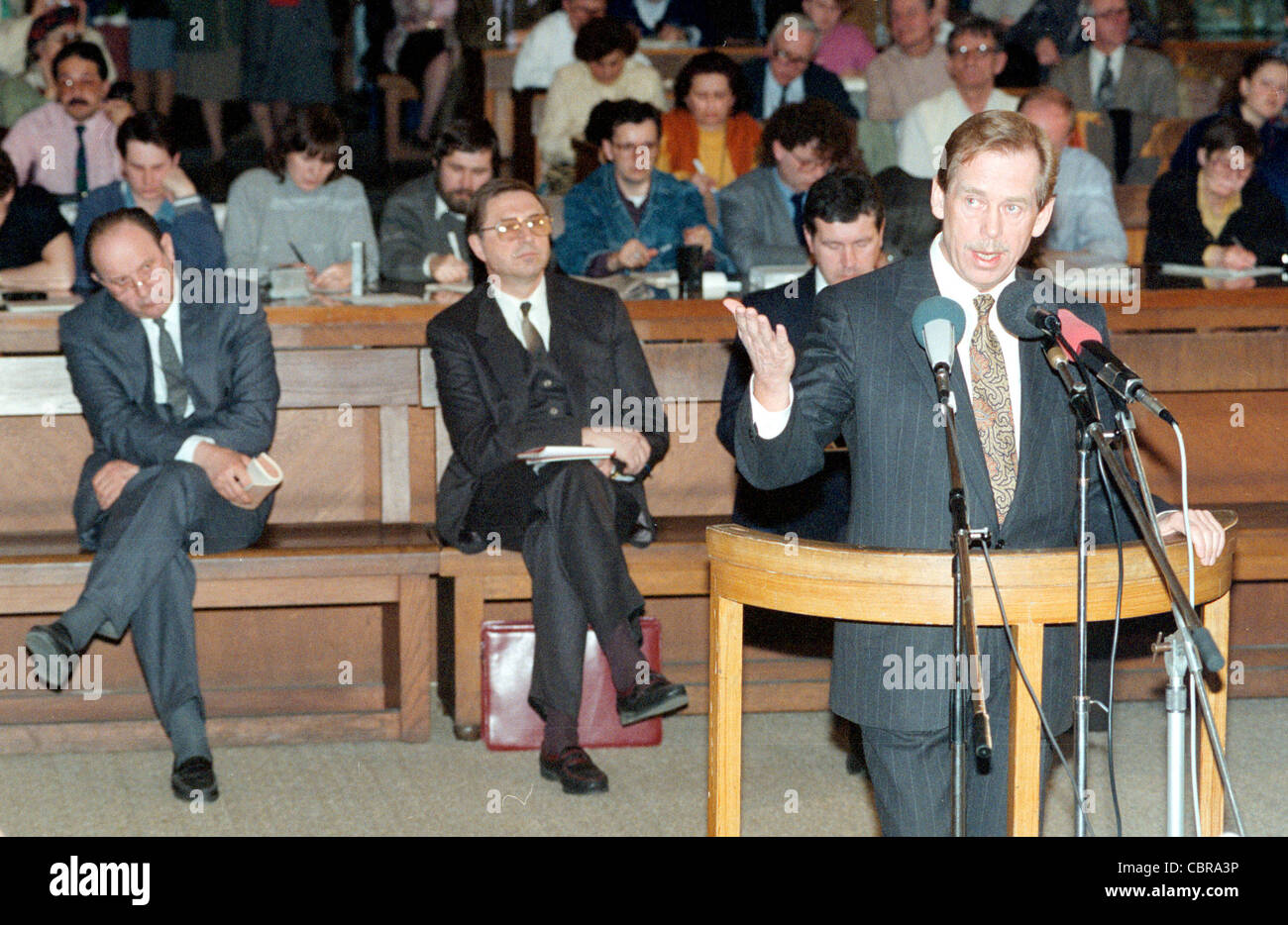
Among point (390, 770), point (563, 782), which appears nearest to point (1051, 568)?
point (563, 782)

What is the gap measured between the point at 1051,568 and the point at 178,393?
8.31ft

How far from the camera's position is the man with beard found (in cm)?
519

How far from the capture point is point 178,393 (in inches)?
152

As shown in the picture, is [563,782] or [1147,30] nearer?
[563,782]

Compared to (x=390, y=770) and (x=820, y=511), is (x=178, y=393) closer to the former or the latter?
(x=390, y=770)

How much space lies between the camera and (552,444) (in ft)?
12.4

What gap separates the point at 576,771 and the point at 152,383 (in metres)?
1.35

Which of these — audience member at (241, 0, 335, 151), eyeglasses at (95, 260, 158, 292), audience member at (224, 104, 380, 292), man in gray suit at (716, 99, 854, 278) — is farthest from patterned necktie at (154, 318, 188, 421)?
audience member at (241, 0, 335, 151)

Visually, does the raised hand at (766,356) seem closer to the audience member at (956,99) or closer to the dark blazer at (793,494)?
the dark blazer at (793,494)

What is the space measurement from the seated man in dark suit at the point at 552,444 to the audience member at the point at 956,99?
2.80 metres

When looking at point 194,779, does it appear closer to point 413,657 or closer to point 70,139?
point 413,657

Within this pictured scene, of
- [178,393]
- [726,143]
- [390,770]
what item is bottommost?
[390,770]
